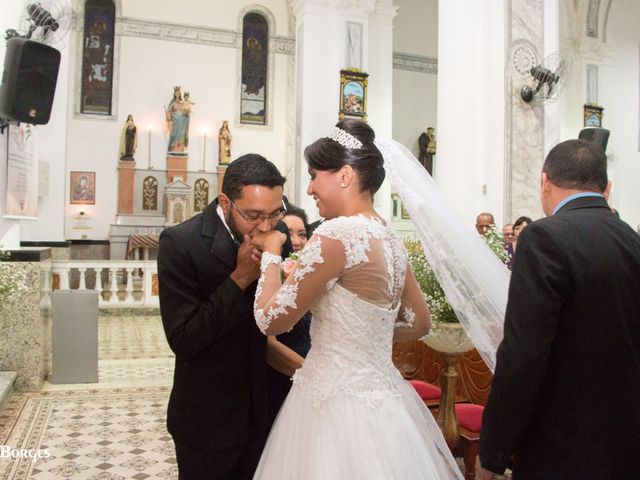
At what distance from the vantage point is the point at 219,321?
79.3 inches

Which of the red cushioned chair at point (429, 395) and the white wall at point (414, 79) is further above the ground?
the white wall at point (414, 79)

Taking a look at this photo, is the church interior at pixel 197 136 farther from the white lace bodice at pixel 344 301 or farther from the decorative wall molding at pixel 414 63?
the white lace bodice at pixel 344 301

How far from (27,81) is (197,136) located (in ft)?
35.7

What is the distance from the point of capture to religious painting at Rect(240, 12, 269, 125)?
18344 millimetres

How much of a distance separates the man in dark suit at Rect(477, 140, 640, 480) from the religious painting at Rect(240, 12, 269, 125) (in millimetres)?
16937

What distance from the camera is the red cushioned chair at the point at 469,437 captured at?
362 centimetres

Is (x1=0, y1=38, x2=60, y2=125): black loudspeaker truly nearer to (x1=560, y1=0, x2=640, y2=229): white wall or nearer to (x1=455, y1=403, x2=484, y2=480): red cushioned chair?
(x1=455, y1=403, x2=484, y2=480): red cushioned chair

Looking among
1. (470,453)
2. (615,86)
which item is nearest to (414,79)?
(615,86)

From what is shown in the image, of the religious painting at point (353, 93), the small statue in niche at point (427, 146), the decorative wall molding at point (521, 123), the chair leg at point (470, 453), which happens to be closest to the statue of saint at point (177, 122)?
the religious painting at point (353, 93)

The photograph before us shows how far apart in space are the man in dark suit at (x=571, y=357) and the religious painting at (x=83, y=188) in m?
16.5

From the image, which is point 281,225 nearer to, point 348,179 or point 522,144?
point 348,179

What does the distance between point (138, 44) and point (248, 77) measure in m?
3.22

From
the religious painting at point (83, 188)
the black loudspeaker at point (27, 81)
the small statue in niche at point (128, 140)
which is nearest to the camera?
the black loudspeaker at point (27, 81)

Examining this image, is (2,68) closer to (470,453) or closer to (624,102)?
(470,453)
